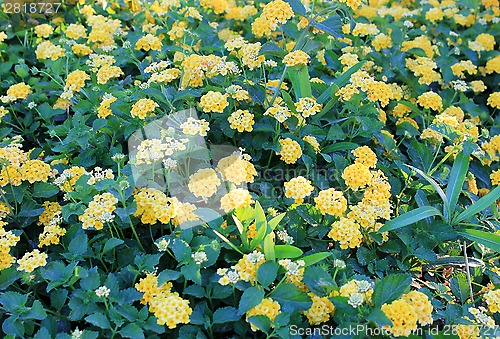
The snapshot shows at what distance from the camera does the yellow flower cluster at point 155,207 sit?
190 centimetres

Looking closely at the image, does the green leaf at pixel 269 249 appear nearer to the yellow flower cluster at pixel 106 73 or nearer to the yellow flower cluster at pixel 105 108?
the yellow flower cluster at pixel 105 108

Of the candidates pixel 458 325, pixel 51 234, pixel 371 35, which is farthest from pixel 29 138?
pixel 458 325

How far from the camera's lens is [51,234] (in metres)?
1.96

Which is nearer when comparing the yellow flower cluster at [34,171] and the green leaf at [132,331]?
the green leaf at [132,331]

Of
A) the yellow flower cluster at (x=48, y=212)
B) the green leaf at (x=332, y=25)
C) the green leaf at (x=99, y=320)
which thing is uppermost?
the green leaf at (x=332, y=25)

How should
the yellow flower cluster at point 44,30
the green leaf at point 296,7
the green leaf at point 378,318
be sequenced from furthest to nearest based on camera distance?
the yellow flower cluster at point 44,30
the green leaf at point 296,7
the green leaf at point 378,318

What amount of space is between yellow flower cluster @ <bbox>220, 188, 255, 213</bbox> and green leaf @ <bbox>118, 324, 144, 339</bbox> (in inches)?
20.9

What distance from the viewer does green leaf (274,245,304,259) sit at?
5.93 ft

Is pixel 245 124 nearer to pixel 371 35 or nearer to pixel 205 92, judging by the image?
pixel 205 92

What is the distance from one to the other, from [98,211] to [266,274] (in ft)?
2.01

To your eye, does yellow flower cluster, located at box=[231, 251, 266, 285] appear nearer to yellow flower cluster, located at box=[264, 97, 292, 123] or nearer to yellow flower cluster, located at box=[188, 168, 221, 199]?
yellow flower cluster, located at box=[188, 168, 221, 199]

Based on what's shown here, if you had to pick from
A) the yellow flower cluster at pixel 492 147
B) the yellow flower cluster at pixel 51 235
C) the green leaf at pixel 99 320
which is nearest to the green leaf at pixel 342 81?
the yellow flower cluster at pixel 492 147

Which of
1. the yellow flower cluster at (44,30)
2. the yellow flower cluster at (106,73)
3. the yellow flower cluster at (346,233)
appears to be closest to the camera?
the yellow flower cluster at (346,233)

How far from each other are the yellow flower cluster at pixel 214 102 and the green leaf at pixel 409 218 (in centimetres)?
77
